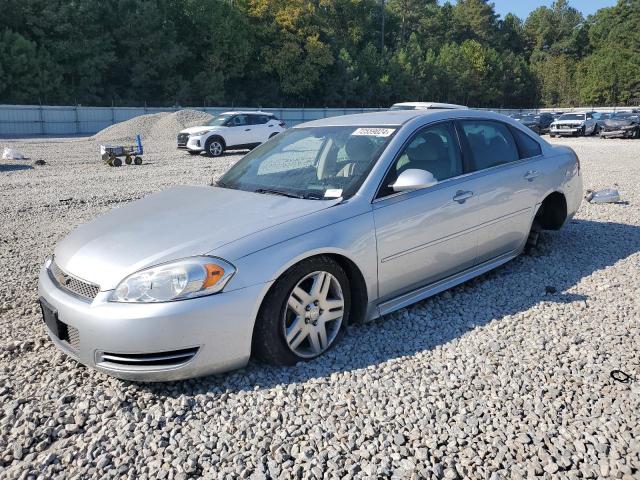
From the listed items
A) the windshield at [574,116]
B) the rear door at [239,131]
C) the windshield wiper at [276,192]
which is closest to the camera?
the windshield wiper at [276,192]

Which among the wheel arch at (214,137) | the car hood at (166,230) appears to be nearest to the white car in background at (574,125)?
the wheel arch at (214,137)

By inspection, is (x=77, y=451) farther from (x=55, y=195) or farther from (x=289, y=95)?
(x=289, y=95)

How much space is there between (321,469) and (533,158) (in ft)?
12.2

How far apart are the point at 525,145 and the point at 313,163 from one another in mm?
2175

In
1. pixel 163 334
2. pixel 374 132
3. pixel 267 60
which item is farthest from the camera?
pixel 267 60

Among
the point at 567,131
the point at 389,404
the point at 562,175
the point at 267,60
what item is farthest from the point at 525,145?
the point at 267,60

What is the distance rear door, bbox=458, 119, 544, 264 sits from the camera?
14.2ft

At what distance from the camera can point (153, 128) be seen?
2852 centimetres

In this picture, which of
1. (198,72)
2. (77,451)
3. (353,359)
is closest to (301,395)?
(353,359)

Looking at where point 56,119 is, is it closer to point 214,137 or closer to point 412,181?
point 214,137

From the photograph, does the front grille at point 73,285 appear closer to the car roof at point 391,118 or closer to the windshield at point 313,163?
the windshield at point 313,163

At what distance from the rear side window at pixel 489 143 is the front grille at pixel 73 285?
300 cm

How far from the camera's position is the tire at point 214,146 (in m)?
19.0

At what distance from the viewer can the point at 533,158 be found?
16.4 feet
